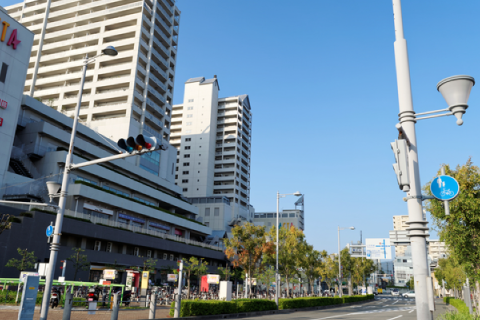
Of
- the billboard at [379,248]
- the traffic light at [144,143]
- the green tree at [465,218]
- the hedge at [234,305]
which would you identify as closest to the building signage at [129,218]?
the hedge at [234,305]

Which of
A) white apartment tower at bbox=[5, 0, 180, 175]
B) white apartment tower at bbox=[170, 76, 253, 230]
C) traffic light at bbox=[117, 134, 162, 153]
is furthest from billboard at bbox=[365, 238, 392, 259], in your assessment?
white apartment tower at bbox=[170, 76, 253, 230]

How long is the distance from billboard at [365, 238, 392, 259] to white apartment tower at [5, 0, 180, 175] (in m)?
40.8

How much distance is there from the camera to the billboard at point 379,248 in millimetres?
46219

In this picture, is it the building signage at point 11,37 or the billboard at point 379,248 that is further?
the billboard at point 379,248

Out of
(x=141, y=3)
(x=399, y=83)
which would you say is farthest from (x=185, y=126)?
(x=399, y=83)

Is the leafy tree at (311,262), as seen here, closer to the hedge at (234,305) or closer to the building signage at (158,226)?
the hedge at (234,305)

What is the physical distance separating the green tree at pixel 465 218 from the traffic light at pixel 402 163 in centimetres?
1405

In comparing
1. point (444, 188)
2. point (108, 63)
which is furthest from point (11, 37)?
point (444, 188)

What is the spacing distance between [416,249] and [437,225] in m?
16.0

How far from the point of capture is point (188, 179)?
10788 centimetres

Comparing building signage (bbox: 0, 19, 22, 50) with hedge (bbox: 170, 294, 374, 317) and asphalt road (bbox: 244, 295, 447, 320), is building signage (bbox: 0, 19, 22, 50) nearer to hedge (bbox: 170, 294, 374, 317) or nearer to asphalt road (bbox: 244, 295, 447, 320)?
hedge (bbox: 170, 294, 374, 317)

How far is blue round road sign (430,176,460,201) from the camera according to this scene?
592 cm

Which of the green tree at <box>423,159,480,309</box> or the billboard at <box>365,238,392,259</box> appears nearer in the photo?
the green tree at <box>423,159,480,309</box>

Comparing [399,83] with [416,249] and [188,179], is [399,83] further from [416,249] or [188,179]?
[188,179]
